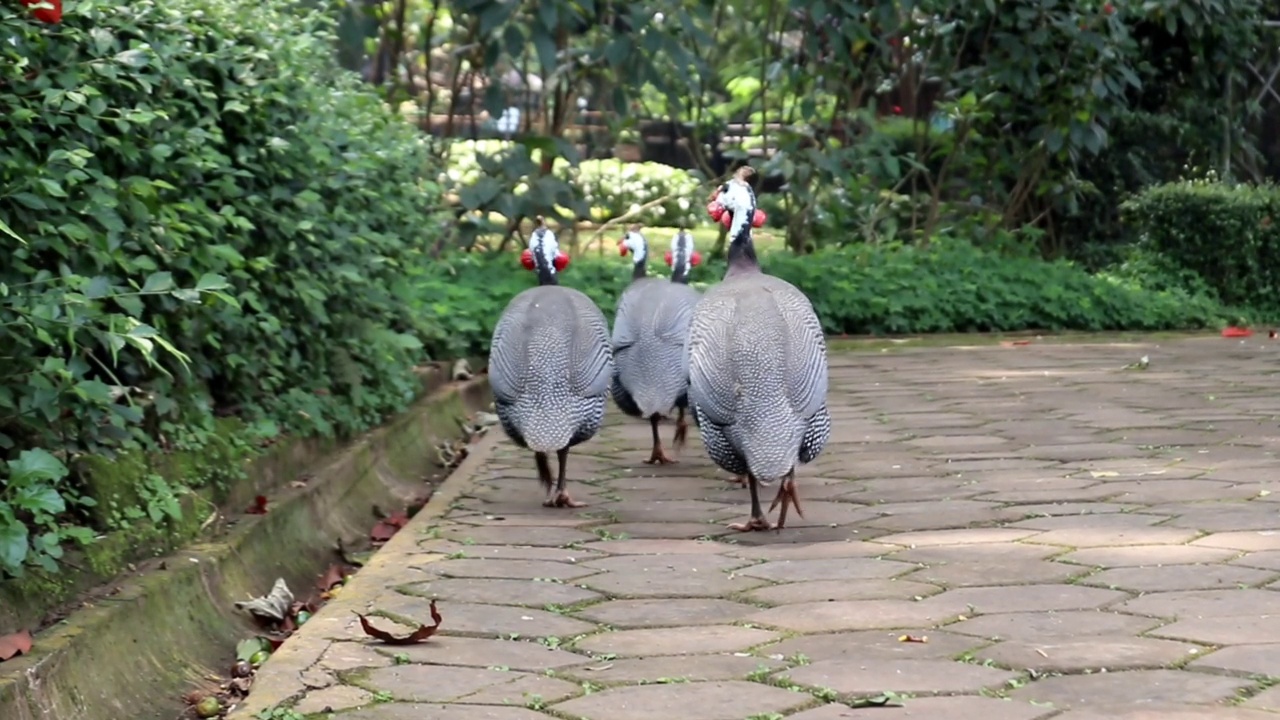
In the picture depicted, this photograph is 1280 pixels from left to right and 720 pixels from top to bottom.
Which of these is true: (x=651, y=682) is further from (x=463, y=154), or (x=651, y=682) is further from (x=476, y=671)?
(x=463, y=154)

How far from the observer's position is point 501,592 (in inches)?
199

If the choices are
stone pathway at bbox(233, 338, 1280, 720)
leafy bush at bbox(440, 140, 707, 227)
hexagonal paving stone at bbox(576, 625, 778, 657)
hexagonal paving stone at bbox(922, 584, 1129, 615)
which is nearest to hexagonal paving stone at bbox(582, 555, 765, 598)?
stone pathway at bbox(233, 338, 1280, 720)

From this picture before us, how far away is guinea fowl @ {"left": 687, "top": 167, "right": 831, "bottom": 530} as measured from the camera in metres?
5.85

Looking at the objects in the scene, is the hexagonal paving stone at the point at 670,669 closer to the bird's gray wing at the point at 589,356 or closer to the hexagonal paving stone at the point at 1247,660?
the hexagonal paving stone at the point at 1247,660

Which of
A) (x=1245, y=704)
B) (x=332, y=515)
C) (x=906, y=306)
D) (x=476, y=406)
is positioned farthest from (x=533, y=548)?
(x=906, y=306)

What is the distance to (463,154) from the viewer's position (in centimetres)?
1533

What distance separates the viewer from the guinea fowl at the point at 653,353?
7527 millimetres

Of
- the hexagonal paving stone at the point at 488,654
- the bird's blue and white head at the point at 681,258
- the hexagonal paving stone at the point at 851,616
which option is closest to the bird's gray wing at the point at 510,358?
the bird's blue and white head at the point at 681,258

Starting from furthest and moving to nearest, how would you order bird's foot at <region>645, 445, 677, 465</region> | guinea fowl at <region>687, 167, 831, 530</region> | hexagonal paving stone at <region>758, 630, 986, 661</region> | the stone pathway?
bird's foot at <region>645, 445, 677, 465</region>, guinea fowl at <region>687, 167, 831, 530</region>, hexagonal paving stone at <region>758, 630, 986, 661</region>, the stone pathway

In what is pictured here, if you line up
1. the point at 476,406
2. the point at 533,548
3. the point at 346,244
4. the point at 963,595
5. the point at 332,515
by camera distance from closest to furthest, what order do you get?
the point at 963,595
the point at 533,548
the point at 332,515
the point at 346,244
the point at 476,406

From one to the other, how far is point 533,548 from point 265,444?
3.06 ft

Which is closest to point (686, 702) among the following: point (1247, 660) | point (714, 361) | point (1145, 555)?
point (1247, 660)

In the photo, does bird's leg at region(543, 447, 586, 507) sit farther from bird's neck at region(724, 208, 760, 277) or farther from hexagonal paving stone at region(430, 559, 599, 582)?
hexagonal paving stone at region(430, 559, 599, 582)

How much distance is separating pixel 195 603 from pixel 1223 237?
1140 cm
